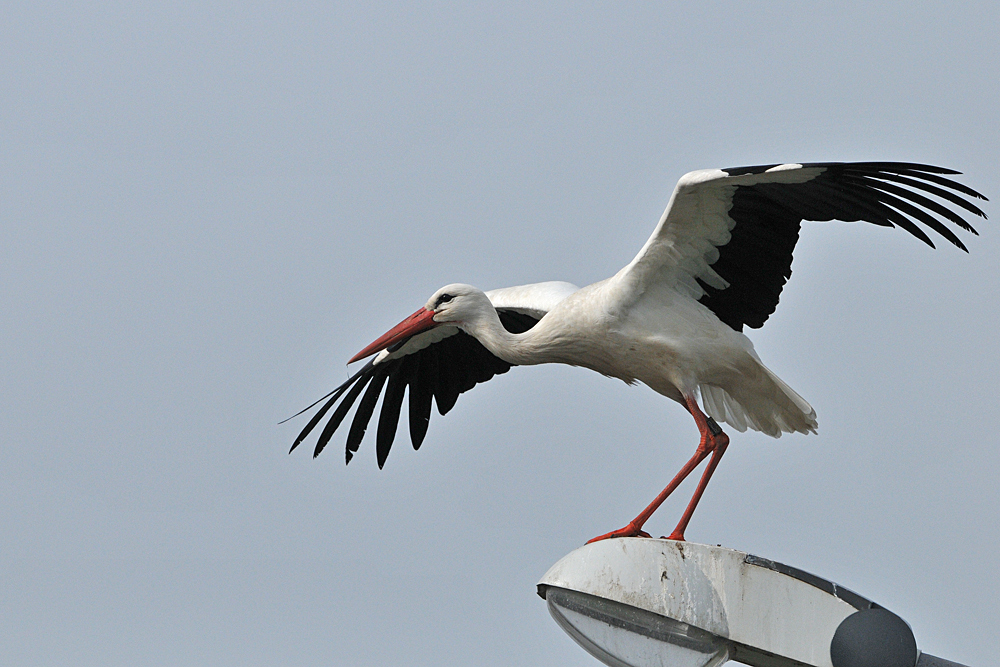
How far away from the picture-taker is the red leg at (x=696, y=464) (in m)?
6.70

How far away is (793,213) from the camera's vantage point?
666 centimetres

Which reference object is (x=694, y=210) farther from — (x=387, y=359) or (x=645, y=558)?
(x=387, y=359)

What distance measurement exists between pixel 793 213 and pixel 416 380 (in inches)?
130

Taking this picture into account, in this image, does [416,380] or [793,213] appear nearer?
[793,213]

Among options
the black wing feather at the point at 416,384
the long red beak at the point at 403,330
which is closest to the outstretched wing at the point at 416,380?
the black wing feather at the point at 416,384

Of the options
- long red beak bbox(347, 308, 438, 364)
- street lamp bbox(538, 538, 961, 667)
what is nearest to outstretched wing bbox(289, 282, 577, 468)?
long red beak bbox(347, 308, 438, 364)

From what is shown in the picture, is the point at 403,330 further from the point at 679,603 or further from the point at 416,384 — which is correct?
the point at 679,603

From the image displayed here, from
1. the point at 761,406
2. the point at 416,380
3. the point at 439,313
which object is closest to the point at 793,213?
the point at 761,406

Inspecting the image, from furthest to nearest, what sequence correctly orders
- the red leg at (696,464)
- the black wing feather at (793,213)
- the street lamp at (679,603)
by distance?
the red leg at (696,464) < the black wing feather at (793,213) < the street lamp at (679,603)

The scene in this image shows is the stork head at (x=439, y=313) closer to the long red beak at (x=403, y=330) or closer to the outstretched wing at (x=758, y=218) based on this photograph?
the long red beak at (x=403, y=330)

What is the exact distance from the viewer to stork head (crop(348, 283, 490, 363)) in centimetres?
744

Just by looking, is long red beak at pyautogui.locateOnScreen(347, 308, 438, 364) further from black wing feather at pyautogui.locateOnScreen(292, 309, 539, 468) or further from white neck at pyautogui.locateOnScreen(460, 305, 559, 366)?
black wing feather at pyautogui.locateOnScreen(292, 309, 539, 468)

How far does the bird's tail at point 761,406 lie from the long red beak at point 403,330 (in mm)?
1715

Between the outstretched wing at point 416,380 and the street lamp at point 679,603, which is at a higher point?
the outstretched wing at point 416,380
